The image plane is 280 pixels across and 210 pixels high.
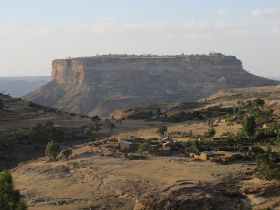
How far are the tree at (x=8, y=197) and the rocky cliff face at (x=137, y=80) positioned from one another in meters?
110

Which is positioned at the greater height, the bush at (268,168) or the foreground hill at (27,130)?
the bush at (268,168)

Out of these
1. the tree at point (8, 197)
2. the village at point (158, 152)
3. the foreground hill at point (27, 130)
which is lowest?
the foreground hill at point (27, 130)

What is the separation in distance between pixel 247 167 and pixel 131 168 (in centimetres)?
674

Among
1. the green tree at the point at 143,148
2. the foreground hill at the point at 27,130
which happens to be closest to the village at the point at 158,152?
the green tree at the point at 143,148

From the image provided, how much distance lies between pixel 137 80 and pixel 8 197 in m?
130

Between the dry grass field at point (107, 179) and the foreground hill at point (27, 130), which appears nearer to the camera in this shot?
the dry grass field at point (107, 179)

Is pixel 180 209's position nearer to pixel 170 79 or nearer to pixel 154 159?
pixel 154 159

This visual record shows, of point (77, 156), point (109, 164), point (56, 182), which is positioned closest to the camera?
point (56, 182)

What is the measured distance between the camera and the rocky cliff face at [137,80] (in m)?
138

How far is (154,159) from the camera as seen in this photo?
33.2m

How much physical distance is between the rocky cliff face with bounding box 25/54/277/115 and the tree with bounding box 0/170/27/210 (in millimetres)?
109518

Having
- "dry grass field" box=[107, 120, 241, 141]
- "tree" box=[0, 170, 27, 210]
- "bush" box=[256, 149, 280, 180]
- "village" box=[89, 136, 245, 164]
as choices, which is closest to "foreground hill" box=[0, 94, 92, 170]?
"dry grass field" box=[107, 120, 241, 141]

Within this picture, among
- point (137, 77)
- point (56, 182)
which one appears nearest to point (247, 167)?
point (56, 182)

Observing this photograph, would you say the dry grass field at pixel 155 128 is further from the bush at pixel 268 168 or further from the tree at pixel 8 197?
the tree at pixel 8 197
